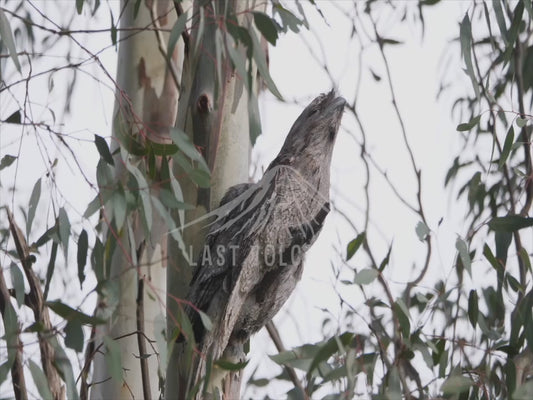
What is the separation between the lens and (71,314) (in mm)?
1217

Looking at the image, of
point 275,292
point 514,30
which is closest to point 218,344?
point 275,292

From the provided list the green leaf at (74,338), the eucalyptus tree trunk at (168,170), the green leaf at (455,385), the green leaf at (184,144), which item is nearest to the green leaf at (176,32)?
the eucalyptus tree trunk at (168,170)

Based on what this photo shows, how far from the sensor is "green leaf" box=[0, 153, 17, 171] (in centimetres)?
149

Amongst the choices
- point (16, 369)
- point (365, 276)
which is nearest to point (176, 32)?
point (365, 276)

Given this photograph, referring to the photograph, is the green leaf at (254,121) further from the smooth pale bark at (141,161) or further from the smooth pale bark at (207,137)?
the smooth pale bark at (141,161)

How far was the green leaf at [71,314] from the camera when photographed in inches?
46.9

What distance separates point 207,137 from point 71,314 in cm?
52

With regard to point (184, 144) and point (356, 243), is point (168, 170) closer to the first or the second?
point (184, 144)

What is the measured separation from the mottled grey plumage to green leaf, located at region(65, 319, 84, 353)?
0.32 meters

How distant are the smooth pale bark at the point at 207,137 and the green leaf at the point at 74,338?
1.07 ft

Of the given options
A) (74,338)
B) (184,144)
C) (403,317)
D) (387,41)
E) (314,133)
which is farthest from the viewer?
(387,41)

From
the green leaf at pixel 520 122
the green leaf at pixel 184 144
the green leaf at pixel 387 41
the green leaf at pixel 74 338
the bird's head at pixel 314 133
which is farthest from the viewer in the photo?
the green leaf at pixel 387 41

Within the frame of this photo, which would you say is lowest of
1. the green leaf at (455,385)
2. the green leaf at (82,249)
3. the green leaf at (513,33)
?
the green leaf at (455,385)

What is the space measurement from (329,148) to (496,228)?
40cm
